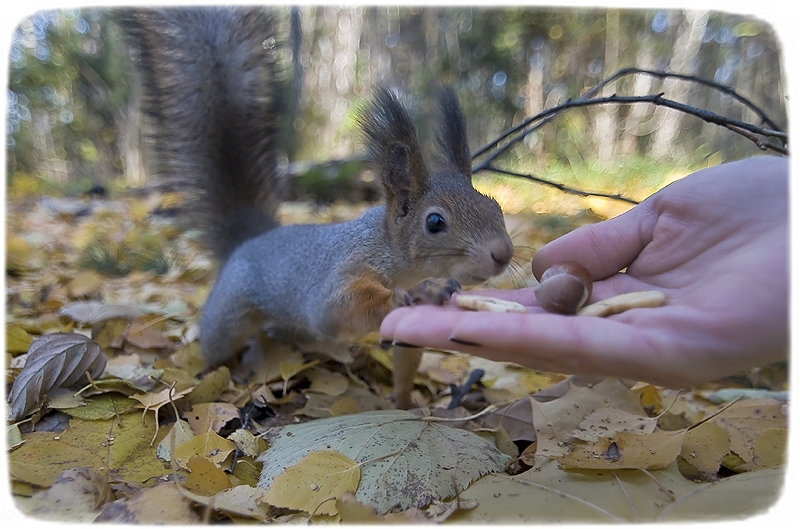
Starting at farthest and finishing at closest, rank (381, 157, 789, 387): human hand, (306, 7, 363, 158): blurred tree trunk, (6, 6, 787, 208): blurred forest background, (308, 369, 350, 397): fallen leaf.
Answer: (306, 7, 363, 158): blurred tree trunk → (6, 6, 787, 208): blurred forest background → (308, 369, 350, 397): fallen leaf → (381, 157, 789, 387): human hand

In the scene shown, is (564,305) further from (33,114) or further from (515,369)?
(33,114)

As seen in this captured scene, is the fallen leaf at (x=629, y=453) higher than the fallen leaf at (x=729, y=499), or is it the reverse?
the fallen leaf at (x=629, y=453)

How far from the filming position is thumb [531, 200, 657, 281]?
979 millimetres

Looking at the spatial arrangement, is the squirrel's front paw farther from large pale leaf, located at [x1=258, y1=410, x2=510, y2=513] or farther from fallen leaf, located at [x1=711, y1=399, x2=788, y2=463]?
fallen leaf, located at [x1=711, y1=399, x2=788, y2=463]

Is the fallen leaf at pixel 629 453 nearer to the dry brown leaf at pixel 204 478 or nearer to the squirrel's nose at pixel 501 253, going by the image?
the squirrel's nose at pixel 501 253

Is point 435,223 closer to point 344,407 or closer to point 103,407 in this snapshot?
point 344,407

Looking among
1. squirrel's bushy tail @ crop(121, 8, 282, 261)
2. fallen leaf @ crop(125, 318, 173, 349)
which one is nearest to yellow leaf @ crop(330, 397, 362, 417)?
fallen leaf @ crop(125, 318, 173, 349)

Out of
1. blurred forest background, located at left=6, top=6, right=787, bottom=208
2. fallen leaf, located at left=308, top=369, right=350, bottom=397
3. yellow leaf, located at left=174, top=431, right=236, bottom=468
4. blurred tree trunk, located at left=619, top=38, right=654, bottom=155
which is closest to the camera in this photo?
yellow leaf, located at left=174, top=431, right=236, bottom=468

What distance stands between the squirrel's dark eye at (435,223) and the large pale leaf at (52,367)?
0.77m

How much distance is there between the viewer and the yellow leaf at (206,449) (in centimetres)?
87

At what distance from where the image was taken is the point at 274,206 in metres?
1.88

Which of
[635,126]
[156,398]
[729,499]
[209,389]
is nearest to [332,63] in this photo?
[635,126]

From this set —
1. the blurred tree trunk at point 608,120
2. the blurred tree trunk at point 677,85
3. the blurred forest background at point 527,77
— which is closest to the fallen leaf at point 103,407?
the blurred forest background at point 527,77

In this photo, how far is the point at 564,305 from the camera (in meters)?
0.82
